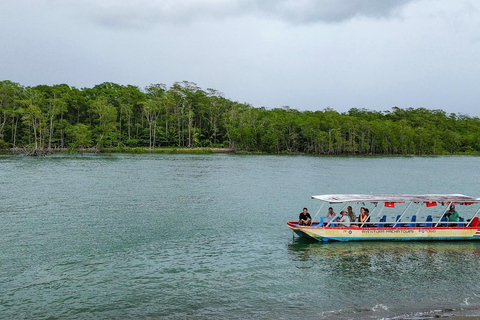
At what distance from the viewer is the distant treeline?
122875mm

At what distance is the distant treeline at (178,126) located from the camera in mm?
122875

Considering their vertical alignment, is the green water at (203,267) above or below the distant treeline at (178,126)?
below

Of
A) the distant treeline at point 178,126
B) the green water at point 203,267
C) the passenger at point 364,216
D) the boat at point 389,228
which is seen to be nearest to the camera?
the green water at point 203,267

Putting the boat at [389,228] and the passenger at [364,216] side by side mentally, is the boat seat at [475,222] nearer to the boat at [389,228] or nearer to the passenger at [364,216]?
the boat at [389,228]

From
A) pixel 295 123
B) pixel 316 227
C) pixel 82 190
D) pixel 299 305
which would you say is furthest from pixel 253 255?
pixel 295 123

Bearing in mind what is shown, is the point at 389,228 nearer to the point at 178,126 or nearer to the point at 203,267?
the point at 203,267

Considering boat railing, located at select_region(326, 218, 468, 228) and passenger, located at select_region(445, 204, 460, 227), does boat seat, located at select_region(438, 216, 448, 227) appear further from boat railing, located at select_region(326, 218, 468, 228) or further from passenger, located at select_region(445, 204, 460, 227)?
passenger, located at select_region(445, 204, 460, 227)

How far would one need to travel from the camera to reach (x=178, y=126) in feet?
498

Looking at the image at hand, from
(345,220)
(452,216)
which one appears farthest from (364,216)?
(452,216)

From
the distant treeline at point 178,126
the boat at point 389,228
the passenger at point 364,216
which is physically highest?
the distant treeline at point 178,126

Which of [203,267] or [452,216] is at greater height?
[452,216]

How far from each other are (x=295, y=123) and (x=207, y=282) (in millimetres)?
137229

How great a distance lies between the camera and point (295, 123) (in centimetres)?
15288

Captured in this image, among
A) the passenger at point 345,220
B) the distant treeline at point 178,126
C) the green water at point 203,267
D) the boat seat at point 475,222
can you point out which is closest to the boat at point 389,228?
the boat seat at point 475,222
